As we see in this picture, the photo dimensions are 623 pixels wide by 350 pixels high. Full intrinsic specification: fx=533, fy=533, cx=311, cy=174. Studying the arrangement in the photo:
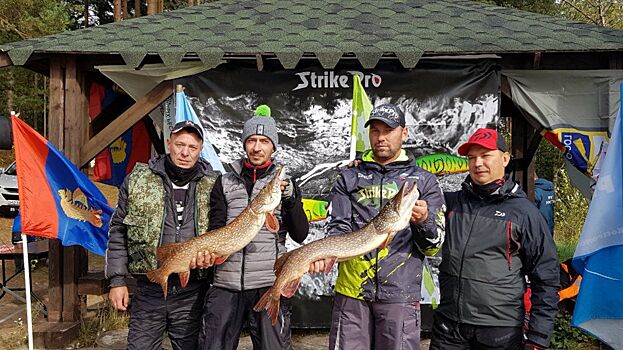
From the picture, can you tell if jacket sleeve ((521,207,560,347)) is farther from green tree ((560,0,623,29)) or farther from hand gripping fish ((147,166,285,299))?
green tree ((560,0,623,29))

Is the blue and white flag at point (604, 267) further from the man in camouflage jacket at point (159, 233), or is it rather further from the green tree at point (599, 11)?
the green tree at point (599, 11)

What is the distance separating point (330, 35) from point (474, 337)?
3589 mm

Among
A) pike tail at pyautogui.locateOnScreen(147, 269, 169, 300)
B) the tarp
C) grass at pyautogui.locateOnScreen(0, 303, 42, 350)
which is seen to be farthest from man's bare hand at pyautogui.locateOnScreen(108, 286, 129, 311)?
the tarp

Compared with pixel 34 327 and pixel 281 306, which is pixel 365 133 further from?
pixel 34 327

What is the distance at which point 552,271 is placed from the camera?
126 inches

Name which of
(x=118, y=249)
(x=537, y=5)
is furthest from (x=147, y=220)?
(x=537, y=5)

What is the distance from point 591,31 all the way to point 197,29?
4.34 meters

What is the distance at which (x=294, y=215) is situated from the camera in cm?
356

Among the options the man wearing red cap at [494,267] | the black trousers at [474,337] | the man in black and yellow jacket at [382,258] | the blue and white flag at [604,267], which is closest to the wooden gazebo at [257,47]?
the blue and white flag at [604,267]

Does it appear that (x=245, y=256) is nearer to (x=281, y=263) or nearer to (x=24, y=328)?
(x=281, y=263)

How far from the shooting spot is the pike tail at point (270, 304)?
323 cm

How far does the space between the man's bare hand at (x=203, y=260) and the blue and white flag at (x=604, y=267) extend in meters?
2.70

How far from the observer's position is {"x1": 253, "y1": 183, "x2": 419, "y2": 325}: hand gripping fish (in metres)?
2.87

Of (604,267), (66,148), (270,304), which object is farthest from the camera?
(66,148)
